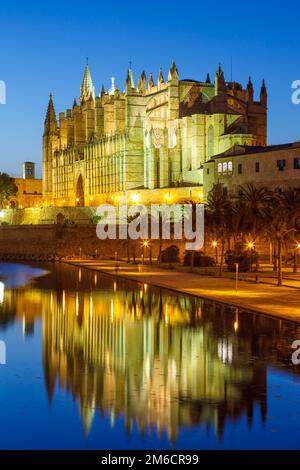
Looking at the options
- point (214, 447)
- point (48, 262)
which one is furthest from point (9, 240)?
point (214, 447)

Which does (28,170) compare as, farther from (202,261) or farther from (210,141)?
(202,261)

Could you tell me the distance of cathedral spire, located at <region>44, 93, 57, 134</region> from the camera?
4279 inches

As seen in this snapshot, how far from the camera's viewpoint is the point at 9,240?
77.4 meters

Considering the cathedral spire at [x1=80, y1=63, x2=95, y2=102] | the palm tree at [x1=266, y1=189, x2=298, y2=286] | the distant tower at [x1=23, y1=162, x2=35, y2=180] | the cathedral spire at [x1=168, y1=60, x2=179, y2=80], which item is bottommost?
the palm tree at [x1=266, y1=189, x2=298, y2=286]

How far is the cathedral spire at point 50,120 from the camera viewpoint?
108688 mm

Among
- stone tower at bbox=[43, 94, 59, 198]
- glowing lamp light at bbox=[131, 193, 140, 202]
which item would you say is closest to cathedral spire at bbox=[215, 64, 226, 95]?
glowing lamp light at bbox=[131, 193, 140, 202]

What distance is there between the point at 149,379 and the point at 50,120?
320 ft

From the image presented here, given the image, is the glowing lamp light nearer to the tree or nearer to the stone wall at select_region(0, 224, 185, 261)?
the stone wall at select_region(0, 224, 185, 261)

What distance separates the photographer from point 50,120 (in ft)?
358

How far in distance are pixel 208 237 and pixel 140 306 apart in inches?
1014

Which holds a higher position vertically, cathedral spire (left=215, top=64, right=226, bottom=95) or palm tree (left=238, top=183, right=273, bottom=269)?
cathedral spire (left=215, top=64, right=226, bottom=95)

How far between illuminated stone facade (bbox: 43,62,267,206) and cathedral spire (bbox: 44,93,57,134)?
13632mm

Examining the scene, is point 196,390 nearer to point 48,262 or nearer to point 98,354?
point 98,354

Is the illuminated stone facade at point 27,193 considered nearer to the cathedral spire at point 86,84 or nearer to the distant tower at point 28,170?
the cathedral spire at point 86,84
